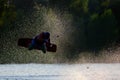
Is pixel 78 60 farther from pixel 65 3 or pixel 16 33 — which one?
pixel 65 3

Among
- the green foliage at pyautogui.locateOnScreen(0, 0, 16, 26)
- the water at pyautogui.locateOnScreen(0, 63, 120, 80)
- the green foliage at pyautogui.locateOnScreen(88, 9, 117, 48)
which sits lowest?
the water at pyautogui.locateOnScreen(0, 63, 120, 80)

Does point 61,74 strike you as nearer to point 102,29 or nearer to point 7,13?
point 102,29

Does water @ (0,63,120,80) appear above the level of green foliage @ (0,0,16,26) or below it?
below

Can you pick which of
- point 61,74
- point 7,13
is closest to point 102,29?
point 7,13

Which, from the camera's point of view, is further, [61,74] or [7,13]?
[7,13]

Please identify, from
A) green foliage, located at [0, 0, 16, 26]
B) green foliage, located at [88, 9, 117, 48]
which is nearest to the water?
green foliage, located at [88, 9, 117, 48]

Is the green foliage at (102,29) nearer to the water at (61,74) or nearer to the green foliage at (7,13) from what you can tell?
the green foliage at (7,13)

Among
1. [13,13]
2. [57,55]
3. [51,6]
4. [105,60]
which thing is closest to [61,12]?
[51,6]

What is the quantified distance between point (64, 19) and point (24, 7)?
2044 mm

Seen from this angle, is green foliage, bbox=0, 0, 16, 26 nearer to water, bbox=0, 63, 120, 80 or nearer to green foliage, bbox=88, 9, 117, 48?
green foliage, bbox=88, 9, 117, 48

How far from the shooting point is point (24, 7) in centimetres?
1938

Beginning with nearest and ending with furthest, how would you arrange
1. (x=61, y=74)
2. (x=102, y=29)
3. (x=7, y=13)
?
(x=61, y=74), (x=102, y=29), (x=7, y=13)

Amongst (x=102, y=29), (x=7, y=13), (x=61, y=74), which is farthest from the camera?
(x=7, y=13)

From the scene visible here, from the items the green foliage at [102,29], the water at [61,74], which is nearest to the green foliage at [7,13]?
the green foliage at [102,29]
